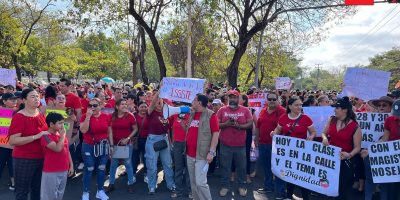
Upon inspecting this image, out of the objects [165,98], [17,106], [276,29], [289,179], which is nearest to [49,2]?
[276,29]


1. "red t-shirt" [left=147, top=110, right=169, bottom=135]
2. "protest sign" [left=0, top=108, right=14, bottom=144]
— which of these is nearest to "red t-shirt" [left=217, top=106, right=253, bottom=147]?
"red t-shirt" [left=147, top=110, right=169, bottom=135]

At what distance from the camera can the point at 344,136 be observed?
5.46m

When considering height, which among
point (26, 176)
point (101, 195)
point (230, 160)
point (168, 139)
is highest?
point (168, 139)

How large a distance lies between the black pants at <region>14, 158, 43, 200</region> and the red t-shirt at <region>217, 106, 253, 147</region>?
3222mm

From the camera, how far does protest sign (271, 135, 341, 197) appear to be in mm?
5582

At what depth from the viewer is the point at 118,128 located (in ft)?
22.3

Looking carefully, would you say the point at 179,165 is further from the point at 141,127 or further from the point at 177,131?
the point at 141,127

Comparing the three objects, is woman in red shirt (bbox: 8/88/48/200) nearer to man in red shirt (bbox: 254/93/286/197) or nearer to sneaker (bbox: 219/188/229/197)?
sneaker (bbox: 219/188/229/197)

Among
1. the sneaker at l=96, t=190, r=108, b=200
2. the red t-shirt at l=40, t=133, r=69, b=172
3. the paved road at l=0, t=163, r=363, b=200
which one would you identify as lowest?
the paved road at l=0, t=163, r=363, b=200

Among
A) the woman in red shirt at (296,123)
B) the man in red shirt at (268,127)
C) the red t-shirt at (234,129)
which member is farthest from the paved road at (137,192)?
the woman in red shirt at (296,123)

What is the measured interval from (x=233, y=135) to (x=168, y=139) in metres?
1.34

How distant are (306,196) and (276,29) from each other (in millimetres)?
13311

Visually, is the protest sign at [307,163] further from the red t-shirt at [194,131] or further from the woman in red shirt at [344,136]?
the red t-shirt at [194,131]

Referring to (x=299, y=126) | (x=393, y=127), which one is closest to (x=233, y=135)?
(x=299, y=126)
